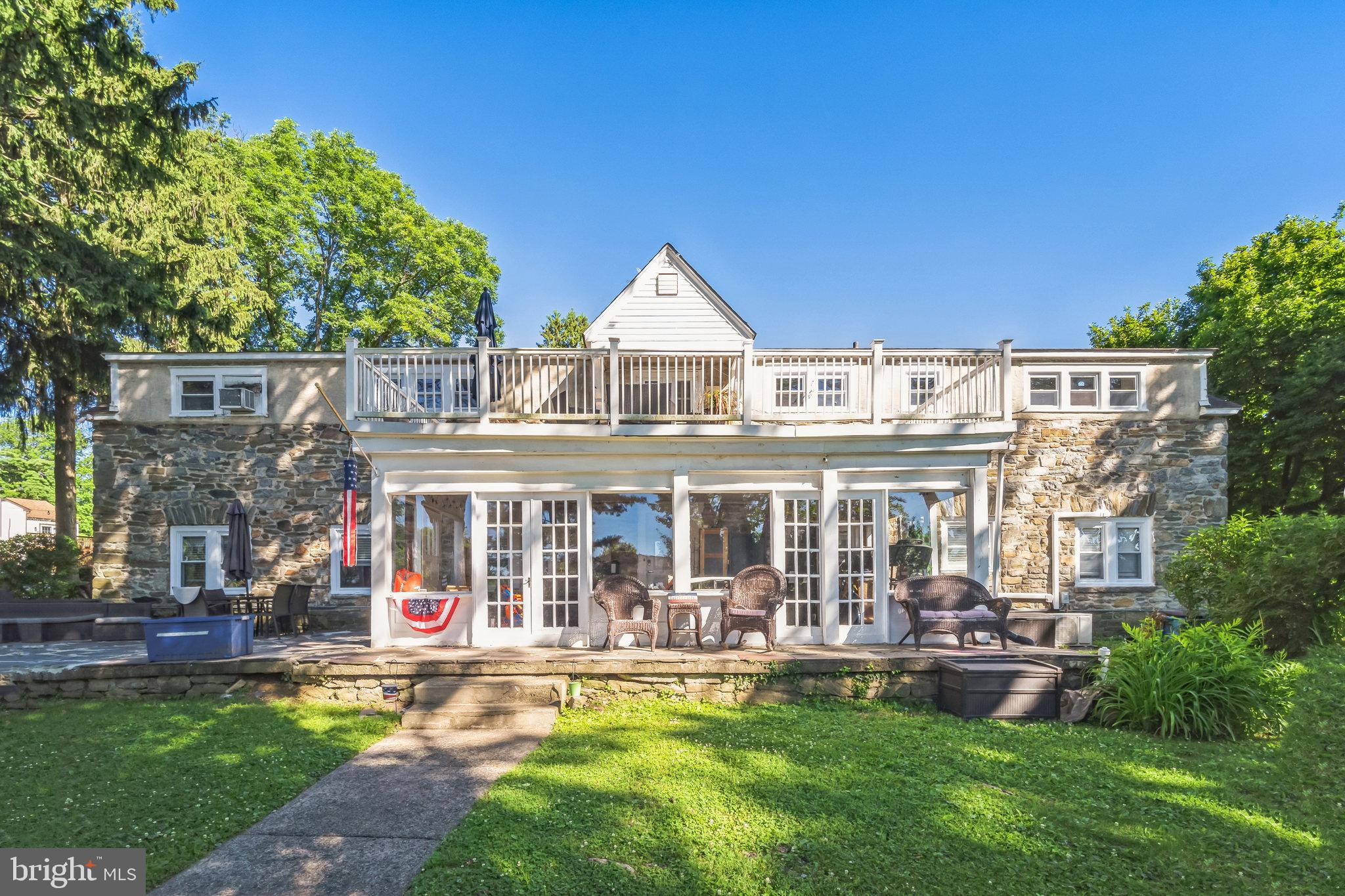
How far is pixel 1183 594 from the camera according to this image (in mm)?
8688

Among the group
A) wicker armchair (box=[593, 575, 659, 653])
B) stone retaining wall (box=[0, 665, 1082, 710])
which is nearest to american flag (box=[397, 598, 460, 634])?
stone retaining wall (box=[0, 665, 1082, 710])

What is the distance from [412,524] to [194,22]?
11.4 meters

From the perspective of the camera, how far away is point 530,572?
27.9 feet

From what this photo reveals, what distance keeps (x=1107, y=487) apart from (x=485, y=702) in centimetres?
1114

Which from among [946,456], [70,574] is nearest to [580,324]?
[70,574]

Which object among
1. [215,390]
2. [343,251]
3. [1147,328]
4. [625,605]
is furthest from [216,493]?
[1147,328]

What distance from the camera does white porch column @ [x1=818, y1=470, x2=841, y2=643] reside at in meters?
8.49

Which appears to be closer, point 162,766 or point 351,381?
point 162,766

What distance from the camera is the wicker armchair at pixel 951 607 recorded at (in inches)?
315

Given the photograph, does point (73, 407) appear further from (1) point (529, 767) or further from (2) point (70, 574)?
(1) point (529, 767)

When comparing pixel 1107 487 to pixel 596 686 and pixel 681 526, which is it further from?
pixel 596 686

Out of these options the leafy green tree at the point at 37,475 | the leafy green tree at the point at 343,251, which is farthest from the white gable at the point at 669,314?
the leafy green tree at the point at 37,475

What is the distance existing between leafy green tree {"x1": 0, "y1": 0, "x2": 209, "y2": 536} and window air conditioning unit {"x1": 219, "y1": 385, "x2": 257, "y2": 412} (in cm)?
168

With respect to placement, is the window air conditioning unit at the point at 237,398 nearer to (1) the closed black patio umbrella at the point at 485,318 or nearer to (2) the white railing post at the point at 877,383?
(1) the closed black patio umbrella at the point at 485,318
